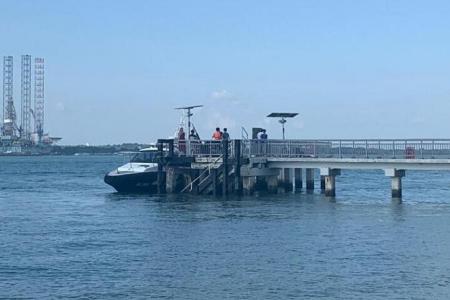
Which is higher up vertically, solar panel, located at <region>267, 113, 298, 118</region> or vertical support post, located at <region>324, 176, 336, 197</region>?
solar panel, located at <region>267, 113, 298, 118</region>

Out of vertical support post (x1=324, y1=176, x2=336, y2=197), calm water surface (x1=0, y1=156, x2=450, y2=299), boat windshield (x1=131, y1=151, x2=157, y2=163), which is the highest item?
boat windshield (x1=131, y1=151, x2=157, y2=163)

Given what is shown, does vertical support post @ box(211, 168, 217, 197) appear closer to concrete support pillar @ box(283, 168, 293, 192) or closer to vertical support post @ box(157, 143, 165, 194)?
vertical support post @ box(157, 143, 165, 194)

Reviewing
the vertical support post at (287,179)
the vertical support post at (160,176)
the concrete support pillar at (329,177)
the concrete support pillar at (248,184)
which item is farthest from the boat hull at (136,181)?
the concrete support pillar at (329,177)

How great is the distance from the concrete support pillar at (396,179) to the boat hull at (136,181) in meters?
16.4

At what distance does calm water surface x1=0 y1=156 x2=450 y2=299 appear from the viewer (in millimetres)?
26438

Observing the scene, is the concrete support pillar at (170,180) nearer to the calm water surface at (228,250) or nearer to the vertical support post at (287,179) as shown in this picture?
the calm water surface at (228,250)

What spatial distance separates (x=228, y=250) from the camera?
110 ft

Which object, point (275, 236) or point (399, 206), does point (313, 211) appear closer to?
point (399, 206)

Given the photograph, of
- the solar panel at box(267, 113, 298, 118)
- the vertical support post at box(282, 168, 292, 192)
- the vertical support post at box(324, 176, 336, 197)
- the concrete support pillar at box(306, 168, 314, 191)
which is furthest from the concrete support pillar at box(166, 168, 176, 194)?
the concrete support pillar at box(306, 168, 314, 191)

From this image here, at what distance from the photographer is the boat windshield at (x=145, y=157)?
212 ft

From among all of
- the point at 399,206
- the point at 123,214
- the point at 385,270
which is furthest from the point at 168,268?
the point at 399,206

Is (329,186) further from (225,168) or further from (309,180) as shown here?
(309,180)

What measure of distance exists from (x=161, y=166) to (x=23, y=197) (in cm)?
1207

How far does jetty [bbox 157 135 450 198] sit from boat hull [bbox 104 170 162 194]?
59.5 inches
